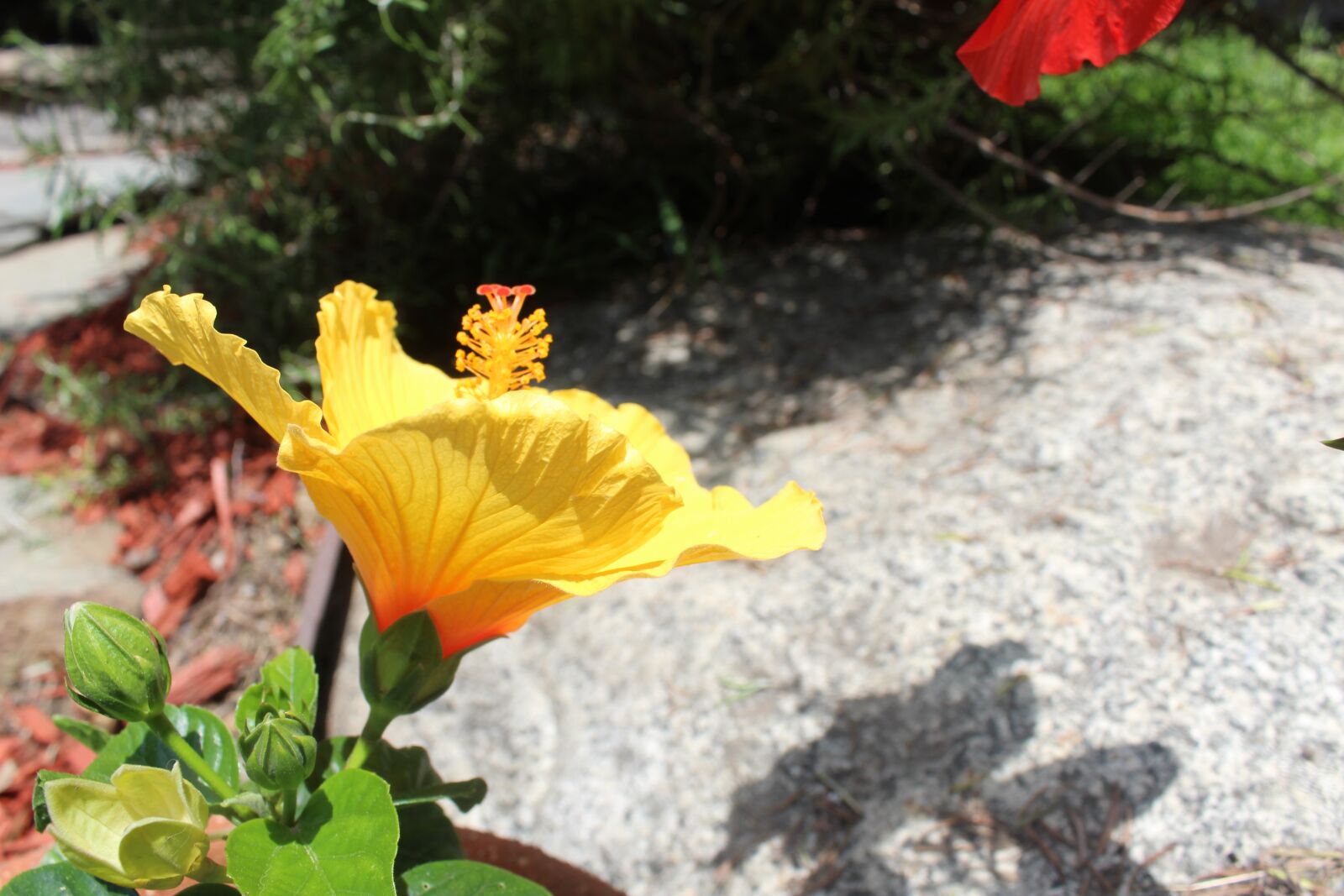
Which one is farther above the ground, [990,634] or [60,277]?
[990,634]

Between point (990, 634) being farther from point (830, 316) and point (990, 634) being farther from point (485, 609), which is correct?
point (830, 316)

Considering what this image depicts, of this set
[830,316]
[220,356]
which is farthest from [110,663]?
[830,316]

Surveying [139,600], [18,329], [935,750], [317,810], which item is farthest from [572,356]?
[317,810]

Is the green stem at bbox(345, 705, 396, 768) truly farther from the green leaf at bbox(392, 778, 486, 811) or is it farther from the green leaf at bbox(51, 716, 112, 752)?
the green leaf at bbox(51, 716, 112, 752)

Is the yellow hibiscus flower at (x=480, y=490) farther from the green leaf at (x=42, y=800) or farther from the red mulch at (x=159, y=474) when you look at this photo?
the red mulch at (x=159, y=474)

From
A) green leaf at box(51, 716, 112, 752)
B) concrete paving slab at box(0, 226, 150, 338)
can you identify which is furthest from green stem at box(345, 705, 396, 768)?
concrete paving slab at box(0, 226, 150, 338)

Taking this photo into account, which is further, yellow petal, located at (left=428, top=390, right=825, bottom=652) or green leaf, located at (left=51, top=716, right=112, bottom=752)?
green leaf, located at (left=51, top=716, right=112, bottom=752)
